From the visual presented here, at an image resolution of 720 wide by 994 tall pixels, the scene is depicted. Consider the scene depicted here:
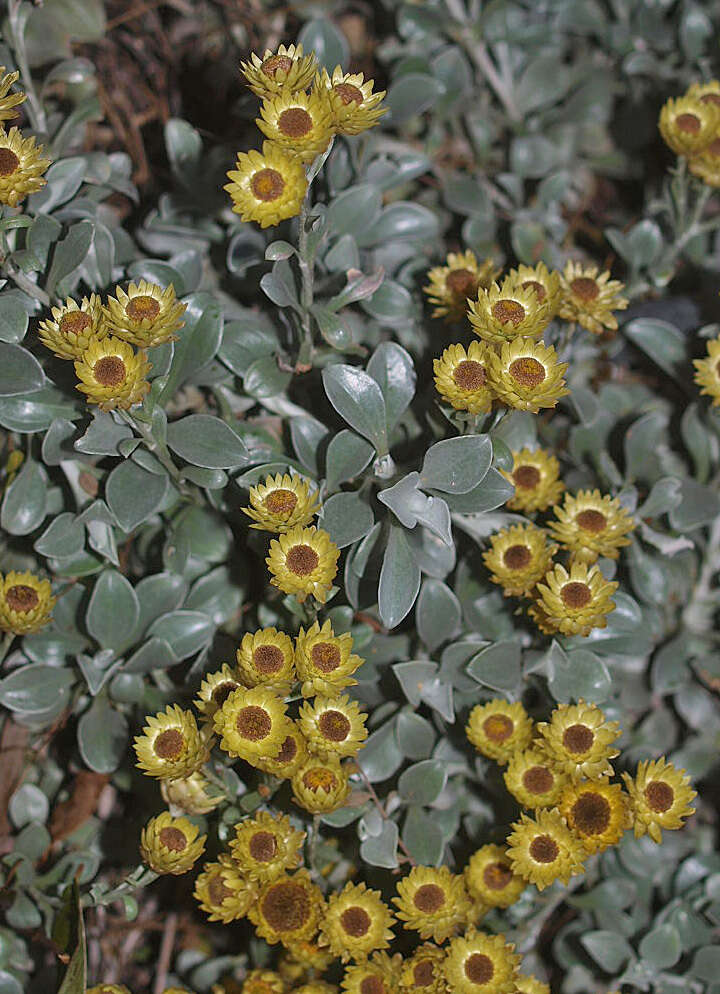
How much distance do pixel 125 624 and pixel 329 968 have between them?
33.1 inches

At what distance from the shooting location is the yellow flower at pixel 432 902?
73.2 inches

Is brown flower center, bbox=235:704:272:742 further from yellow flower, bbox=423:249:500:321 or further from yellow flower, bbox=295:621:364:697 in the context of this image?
yellow flower, bbox=423:249:500:321

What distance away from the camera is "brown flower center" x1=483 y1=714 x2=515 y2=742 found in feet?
6.43

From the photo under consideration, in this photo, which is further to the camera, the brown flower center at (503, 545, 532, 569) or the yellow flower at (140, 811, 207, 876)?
the brown flower center at (503, 545, 532, 569)

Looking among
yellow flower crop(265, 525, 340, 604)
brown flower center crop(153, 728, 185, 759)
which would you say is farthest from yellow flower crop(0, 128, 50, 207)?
brown flower center crop(153, 728, 185, 759)

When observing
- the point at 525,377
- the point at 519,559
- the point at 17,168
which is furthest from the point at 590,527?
the point at 17,168

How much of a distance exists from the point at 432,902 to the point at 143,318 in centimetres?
124

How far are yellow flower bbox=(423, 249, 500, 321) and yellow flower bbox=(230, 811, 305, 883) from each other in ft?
3.75

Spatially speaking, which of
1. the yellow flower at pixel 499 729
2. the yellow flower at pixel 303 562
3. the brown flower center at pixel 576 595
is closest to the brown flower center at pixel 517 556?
the brown flower center at pixel 576 595

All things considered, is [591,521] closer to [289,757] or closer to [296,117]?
[289,757]

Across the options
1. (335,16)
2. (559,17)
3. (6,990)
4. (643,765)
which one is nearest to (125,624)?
(6,990)

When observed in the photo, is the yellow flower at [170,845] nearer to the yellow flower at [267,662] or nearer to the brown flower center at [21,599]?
the yellow flower at [267,662]

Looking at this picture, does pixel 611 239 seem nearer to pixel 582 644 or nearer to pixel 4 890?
pixel 582 644

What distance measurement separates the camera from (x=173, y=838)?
5.83 feet
